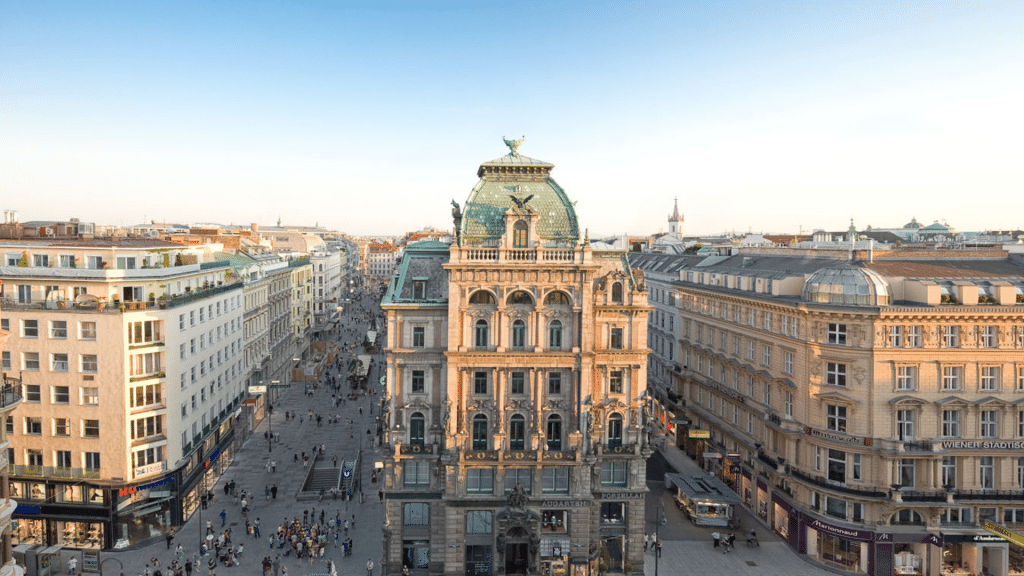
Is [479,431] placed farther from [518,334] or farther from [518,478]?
[518,334]

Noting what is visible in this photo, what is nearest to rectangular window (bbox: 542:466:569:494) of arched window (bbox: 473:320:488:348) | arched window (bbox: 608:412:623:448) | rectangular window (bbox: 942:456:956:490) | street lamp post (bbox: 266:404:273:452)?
arched window (bbox: 608:412:623:448)

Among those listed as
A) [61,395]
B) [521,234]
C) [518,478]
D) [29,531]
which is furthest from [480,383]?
[29,531]

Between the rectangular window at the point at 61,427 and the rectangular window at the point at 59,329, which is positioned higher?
the rectangular window at the point at 59,329

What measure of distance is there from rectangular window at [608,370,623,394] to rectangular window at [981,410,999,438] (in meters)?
29.1

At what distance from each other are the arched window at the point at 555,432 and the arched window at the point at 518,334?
640 centimetres

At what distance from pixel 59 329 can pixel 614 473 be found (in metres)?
47.7

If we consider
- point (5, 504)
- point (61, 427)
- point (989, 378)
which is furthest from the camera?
point (61, 427)

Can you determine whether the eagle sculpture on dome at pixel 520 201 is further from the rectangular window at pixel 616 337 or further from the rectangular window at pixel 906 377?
the rectangular window at pixel 906 377

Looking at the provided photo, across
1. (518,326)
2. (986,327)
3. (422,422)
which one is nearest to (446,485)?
(422,422)

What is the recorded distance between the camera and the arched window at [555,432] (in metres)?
53.2

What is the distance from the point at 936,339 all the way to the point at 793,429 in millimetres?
13438

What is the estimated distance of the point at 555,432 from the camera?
5331cm

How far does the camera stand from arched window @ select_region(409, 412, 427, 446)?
174 feet

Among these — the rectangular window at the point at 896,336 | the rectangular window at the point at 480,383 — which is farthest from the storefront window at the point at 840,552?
the rectangular window at the point at 480,383
